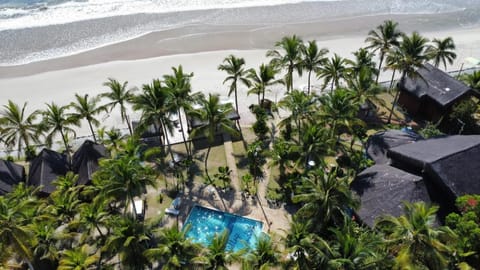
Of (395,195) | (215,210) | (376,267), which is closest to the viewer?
(376,267)

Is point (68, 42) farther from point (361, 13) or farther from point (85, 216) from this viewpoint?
point (361, 13)

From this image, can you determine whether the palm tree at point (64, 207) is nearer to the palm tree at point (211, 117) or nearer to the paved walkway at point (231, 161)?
the palm tree at point (211, 117)

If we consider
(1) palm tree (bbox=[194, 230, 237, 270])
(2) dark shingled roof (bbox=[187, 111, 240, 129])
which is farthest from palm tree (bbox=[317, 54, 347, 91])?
(1) palm tree (bbox=[194, 230, 237, 270])

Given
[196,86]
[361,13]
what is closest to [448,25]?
[361,13]

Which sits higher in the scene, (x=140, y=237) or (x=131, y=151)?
(x=131, y=151)

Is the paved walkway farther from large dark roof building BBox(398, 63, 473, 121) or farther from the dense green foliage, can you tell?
large dark roof building BBox(398, 63, 473, 121)

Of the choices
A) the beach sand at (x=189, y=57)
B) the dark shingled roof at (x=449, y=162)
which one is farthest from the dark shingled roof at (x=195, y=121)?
the dark shingled roof at (x=449, y=162)

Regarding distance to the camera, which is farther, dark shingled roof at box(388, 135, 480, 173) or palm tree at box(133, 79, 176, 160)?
palm tree at box(133, 79, 176, 160)

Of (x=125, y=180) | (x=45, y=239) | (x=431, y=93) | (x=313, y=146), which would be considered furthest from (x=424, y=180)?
(x=45, y=239)
